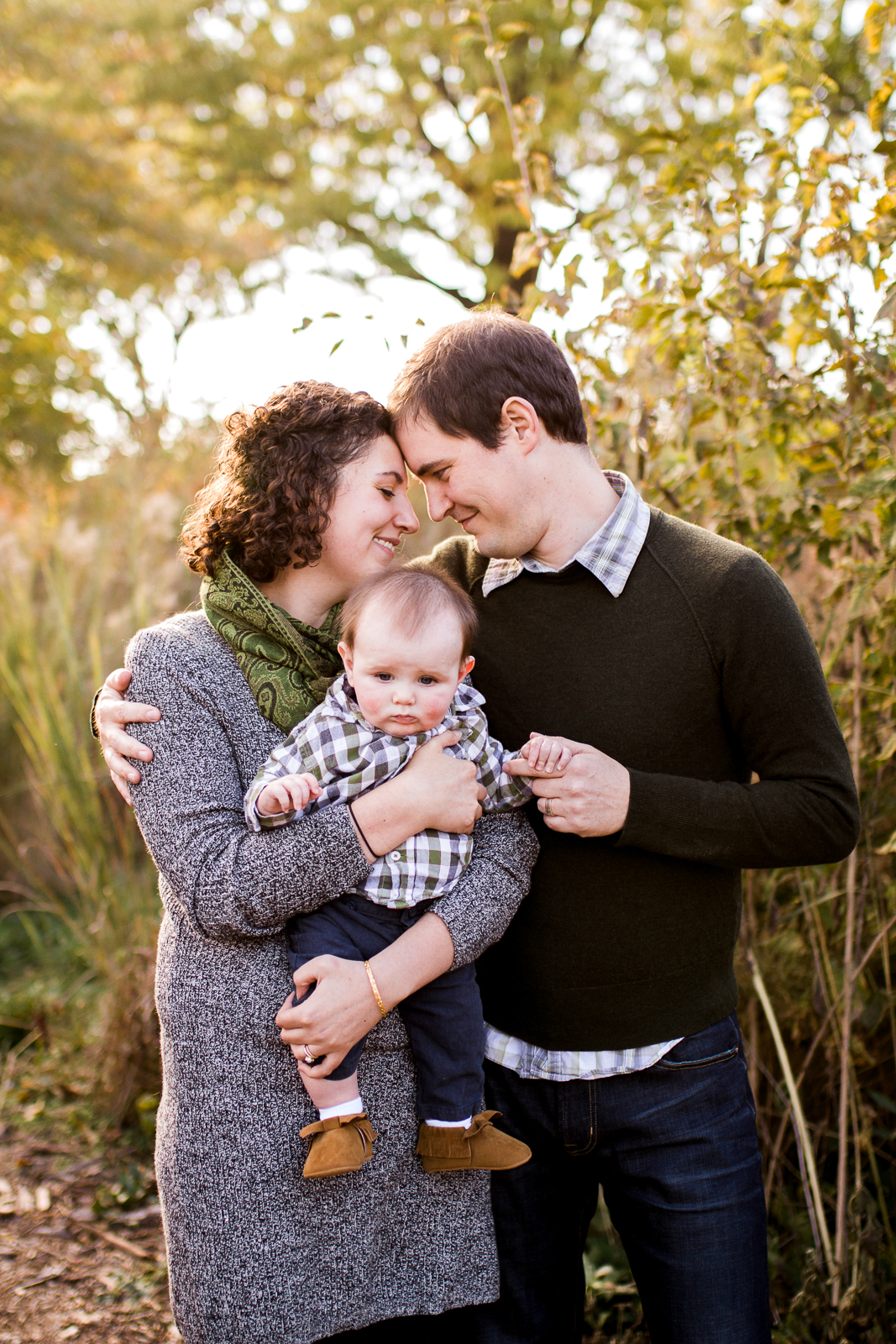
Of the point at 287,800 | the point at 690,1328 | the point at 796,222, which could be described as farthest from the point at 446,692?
the point at 796,222

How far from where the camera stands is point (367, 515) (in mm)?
1870

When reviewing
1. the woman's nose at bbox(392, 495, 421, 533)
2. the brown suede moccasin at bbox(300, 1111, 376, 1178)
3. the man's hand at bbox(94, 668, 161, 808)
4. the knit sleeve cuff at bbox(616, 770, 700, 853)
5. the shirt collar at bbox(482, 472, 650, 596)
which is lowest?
the brown suede moccasin at bbox(300, 1111, 376, 1178)

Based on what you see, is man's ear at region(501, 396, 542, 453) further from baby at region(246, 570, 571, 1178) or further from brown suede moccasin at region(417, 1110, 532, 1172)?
brown suede moccasin at region(417, 1110, 532, 1172)

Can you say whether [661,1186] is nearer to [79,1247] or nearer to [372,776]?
[372,776]

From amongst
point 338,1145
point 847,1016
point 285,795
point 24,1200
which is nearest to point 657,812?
point 285,795

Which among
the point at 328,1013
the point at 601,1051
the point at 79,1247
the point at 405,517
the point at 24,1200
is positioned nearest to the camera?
the point at 328,1013

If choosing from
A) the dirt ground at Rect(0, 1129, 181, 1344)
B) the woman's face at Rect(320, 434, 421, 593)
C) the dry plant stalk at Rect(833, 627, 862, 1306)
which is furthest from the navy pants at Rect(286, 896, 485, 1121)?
the dirt ground at Rect(0, 1129, 181, 1344)

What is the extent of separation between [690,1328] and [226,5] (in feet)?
46.3

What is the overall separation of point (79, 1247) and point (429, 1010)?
1.85 m

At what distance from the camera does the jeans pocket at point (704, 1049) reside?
67.1 inches

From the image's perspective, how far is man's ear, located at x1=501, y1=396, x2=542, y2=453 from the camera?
6.02 ft

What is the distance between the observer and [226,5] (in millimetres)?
11820

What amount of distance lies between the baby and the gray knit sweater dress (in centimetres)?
6

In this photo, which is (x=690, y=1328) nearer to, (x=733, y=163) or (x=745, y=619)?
(x=745, y=619)
